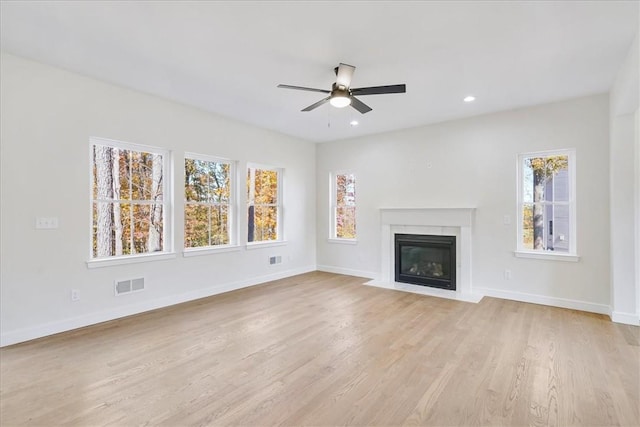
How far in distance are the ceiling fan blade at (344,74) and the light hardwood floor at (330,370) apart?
2698 mm

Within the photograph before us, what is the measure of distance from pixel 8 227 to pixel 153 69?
2.17 metres

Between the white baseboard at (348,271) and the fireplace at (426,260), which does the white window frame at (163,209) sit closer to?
the white baseboard at (348,271)

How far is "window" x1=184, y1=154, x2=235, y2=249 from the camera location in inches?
191

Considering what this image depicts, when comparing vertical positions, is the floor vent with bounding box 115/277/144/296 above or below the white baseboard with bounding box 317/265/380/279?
above

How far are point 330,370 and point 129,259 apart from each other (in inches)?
Result: 117

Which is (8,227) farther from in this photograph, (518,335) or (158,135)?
(518,335)

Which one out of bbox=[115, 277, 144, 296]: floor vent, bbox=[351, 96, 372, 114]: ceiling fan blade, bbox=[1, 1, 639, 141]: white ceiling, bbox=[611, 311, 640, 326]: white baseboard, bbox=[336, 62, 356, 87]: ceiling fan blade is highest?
bbox=[1, 1, 639, 141]: white ceiling

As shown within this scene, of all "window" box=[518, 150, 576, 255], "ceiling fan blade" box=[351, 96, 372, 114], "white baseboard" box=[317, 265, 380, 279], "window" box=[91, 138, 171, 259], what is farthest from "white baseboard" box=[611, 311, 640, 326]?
"window" box=[91, 138, 171, 259]

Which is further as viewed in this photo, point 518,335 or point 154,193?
point 154,193

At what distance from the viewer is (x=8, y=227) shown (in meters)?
3.19

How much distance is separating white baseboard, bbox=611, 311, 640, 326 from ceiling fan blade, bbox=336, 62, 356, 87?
419 cm

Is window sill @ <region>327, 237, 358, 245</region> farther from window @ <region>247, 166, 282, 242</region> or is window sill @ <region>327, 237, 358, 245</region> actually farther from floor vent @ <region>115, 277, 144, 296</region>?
floor vent @ <region>115, 277, 144, 296</region>

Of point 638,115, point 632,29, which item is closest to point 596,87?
point 638,115

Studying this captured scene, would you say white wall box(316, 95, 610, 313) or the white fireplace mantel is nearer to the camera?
white wall box(316, 95, 610, 313)
